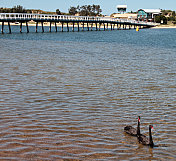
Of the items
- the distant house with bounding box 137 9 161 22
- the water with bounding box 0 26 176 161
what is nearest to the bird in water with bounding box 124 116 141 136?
the water with bounding box 0 26 176 161

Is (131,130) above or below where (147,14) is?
below

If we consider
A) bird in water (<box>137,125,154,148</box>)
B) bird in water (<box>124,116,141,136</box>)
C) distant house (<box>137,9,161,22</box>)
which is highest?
distant house (<box>137,9,161,22</box>)

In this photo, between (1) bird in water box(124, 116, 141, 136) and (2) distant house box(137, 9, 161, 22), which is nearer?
(1) bird in water box(124, 116, 141, 136)

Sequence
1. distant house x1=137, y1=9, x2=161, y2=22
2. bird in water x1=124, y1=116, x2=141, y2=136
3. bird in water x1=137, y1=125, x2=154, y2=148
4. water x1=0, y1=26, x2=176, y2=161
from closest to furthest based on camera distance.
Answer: water x1=0, y1=26, x2=176, y2=161, bird in water x1=137, y1=125, x2=154, y2=148, bird in water x1=124, y1=116, x2=141, y2=136, distant house x1=137, y1=9, x2=161, y2=22

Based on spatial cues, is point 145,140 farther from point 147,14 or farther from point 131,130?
point 147,14

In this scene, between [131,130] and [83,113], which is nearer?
[131,130]

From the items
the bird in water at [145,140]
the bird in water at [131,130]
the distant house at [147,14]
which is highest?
the distant house at [147,14]

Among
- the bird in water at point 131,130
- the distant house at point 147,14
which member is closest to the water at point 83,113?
the bird in water at point 131,130

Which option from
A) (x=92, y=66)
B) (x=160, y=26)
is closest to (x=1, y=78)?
(x=92, y=66)

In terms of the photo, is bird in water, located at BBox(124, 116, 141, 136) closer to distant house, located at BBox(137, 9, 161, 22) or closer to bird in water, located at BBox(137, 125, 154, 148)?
bird in water, located at BBox(137, 125, 154, 148)

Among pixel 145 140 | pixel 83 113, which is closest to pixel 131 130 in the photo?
pixel 145 140

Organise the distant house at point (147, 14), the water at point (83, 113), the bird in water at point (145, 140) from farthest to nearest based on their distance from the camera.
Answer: the distant house at point (147, 14), the bird in water at point (145, 140), the water at point (83, 113)

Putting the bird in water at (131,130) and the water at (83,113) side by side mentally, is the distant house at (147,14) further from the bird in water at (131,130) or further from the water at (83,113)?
the bird in water at (131,130)

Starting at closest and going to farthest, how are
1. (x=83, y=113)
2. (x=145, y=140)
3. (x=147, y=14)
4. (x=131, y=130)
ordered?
(x=145, y=140) < (x=131, y=130) < (x=83, y=113) < (x=147, y=14)
